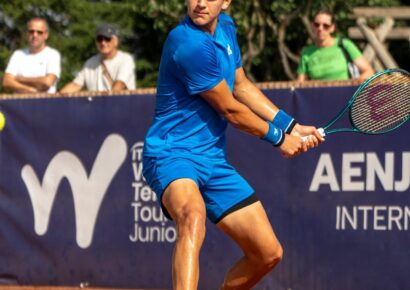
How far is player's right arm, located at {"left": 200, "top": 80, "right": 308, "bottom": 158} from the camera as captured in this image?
21.0 feet

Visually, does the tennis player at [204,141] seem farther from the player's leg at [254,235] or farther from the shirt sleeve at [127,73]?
the shirt sleeve at [127,73]

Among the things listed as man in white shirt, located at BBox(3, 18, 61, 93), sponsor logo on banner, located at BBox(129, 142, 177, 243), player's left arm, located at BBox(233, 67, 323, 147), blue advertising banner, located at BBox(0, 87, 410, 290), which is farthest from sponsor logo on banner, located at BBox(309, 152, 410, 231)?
man in white shirt, located at BBox(3, 18, 61, 93)

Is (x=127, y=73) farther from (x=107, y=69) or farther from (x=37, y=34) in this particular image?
(x=37, y=34)

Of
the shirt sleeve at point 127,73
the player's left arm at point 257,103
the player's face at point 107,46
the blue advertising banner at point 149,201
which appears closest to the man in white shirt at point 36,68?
the player's face at point 107,46

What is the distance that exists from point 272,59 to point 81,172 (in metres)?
6.27

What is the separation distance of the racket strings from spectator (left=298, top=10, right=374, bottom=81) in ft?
8.89

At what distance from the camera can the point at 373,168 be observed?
330 inches

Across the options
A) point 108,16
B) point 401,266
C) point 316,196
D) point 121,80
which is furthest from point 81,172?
point 108,16

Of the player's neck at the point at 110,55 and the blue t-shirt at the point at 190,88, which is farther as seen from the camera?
the player's neck at the point at 110,55

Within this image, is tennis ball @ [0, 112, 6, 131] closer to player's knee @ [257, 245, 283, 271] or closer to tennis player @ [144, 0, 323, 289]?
tennis player @ [144, 0, 323, 289]

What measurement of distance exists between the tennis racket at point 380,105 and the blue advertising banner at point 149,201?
124 centimetres

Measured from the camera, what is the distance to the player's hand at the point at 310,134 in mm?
6523

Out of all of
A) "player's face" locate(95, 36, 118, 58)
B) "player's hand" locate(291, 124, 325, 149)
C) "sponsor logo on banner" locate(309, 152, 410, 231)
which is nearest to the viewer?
"player's hand" locate(291, 124, 325, 149)

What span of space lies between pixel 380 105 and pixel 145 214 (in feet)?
9.48
